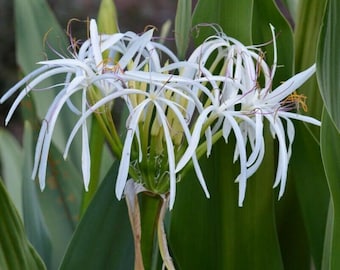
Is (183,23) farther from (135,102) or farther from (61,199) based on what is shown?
(61,199)

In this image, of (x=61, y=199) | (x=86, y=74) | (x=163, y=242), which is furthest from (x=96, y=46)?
(x=61, y=199)

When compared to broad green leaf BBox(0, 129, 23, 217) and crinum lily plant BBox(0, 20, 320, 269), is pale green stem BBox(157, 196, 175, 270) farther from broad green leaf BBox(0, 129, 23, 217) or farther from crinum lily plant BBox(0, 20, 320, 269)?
broad green leaf BBox(0, 129, 23, 217)

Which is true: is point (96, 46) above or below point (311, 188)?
above

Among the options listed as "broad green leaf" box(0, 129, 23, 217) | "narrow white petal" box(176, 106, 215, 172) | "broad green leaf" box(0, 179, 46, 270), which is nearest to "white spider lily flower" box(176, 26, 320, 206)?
"narrow white petal" box(176, 106, 215, 172)

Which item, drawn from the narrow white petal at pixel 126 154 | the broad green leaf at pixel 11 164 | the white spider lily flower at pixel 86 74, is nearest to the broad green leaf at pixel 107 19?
the white spider lily flower at pixel 86 74

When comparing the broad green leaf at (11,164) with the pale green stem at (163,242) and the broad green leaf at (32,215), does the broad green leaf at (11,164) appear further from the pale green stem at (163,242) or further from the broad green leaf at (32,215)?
the pale green stem at (163,242)

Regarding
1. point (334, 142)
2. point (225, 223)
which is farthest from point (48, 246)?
point (334, 142)
